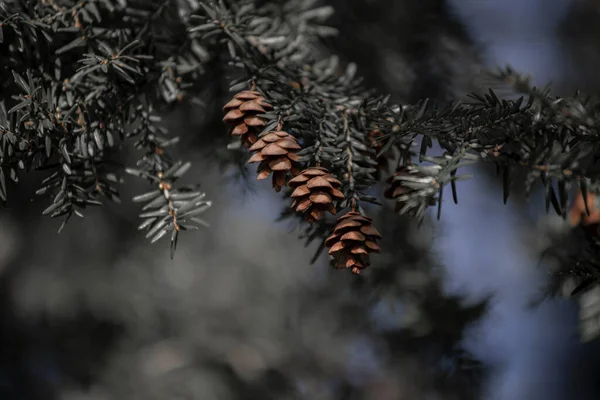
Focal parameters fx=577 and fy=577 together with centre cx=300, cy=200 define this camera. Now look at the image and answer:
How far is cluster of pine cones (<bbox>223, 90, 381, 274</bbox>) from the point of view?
44cm

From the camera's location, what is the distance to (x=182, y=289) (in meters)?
1.51

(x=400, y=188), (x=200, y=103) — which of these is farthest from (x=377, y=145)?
(x=200, y=103)

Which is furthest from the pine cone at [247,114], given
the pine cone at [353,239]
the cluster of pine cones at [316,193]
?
the pine cone at [353,239]

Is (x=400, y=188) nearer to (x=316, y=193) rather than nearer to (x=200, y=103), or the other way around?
Result: (x=316, y=193)

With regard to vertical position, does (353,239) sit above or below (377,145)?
below

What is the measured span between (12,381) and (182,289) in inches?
20.6

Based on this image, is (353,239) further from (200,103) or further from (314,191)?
(200,103)

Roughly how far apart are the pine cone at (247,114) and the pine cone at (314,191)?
0.23ft

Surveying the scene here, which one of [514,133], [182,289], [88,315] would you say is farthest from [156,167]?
[182,289]

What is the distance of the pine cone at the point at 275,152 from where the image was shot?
0.46 m

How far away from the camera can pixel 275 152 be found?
0.46m

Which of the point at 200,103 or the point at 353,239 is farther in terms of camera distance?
the point at 200,103

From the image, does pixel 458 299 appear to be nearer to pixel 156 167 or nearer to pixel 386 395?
pixel 386 395

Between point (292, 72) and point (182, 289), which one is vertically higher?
point (182, 289)
